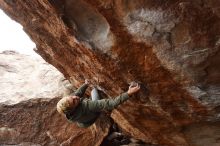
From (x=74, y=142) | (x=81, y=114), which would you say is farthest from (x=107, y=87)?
(x=74, y=142)

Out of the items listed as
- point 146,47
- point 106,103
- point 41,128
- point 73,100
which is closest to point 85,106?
point 73,100

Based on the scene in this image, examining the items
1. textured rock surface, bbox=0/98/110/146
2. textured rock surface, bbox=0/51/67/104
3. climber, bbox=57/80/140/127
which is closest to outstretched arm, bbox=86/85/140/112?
climber, bbox=57/80/140/127

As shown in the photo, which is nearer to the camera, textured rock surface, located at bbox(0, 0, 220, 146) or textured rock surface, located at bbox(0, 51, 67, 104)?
textured rock surface, located at bbox(0, 0, 220, 146)

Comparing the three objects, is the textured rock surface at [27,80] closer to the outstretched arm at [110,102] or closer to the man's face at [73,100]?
the outstretched arm at [110,102]

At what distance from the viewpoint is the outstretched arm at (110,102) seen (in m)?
6.87

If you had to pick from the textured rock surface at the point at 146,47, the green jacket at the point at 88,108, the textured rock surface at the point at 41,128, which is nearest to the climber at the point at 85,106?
the green jacket at the point at 88,108

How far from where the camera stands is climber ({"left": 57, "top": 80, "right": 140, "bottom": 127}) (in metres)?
6.93

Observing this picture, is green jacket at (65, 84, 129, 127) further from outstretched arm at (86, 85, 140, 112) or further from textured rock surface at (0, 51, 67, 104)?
textured rock surface at (0, 51, 67, 104)

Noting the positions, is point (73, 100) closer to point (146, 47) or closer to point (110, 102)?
point (110, 102)

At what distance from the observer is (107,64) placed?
7047 mm

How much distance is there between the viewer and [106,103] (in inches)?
281

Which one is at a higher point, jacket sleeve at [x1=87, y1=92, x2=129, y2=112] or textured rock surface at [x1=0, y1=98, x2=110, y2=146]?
jacket sleeve at [x1=87, y1=92, x2=129, y2=112]

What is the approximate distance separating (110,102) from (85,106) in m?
0.63

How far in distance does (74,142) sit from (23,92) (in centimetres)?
226
